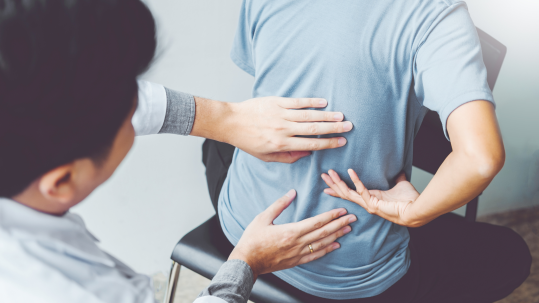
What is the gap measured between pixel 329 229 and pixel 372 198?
11cm

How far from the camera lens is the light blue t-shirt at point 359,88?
55cm

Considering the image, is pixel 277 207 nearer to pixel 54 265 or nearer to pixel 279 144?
pixel 279 144

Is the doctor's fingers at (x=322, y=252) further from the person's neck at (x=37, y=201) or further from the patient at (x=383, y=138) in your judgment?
the person's neck at (x=37, y=201)

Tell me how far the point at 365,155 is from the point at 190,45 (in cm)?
77

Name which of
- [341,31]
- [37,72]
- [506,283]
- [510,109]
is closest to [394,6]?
[341,31]

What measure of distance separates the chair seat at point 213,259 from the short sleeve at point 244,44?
46 centimetres

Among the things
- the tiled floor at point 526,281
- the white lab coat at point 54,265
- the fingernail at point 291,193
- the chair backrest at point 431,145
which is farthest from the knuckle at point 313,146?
the tiled floor at point 526,281

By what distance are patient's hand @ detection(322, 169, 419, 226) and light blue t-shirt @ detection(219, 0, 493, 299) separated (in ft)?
0.08

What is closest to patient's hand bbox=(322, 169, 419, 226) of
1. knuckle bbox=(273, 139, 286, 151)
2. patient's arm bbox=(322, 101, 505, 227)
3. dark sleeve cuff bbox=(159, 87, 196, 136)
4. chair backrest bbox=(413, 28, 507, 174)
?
patient's arm bbox=(322, 101, 505, 227)

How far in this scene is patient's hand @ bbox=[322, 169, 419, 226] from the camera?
0.70 m

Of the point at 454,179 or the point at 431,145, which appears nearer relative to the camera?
the point at 454,179

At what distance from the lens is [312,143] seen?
2.22ft

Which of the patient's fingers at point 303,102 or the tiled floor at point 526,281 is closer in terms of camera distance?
the patient's fingers at point 303,102

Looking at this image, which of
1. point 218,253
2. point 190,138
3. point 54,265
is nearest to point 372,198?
point 218,253
